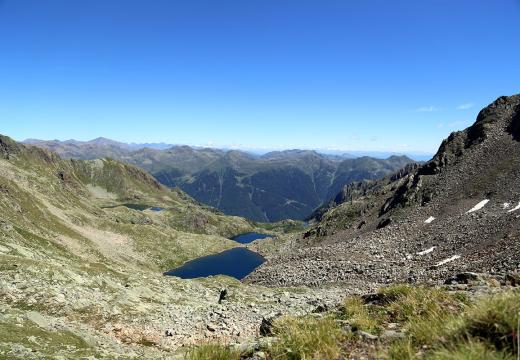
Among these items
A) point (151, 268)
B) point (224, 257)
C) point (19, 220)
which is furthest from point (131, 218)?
point (19, 220)

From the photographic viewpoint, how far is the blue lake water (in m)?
143

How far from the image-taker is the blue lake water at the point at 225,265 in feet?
468

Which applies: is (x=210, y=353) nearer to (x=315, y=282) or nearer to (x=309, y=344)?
(x=309, y=344)

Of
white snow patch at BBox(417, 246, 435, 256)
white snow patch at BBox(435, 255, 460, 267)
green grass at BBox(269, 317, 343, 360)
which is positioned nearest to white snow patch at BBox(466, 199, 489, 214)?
white snow patch at BBox(417, 246, 435, 256)

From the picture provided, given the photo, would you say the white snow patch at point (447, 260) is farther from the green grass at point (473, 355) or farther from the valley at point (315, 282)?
the green grass at point (473, 355)

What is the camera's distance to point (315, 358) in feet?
28.7

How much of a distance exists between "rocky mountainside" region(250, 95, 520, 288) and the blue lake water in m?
43.1

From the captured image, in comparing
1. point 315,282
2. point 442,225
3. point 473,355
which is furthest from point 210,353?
point 442,225

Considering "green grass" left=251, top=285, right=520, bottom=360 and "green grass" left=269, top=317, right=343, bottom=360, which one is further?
"green grass" left=269, top=317, right=343, bottom=360

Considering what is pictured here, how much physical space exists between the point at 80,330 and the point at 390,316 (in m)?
21.9

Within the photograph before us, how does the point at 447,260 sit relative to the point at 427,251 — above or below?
above

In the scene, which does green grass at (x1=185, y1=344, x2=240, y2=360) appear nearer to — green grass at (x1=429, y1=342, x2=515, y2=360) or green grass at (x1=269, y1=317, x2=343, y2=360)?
green grass at (x1=269, y1=317, x2=343, y2=360)

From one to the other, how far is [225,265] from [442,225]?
102 meters

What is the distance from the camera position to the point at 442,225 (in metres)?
74.2
